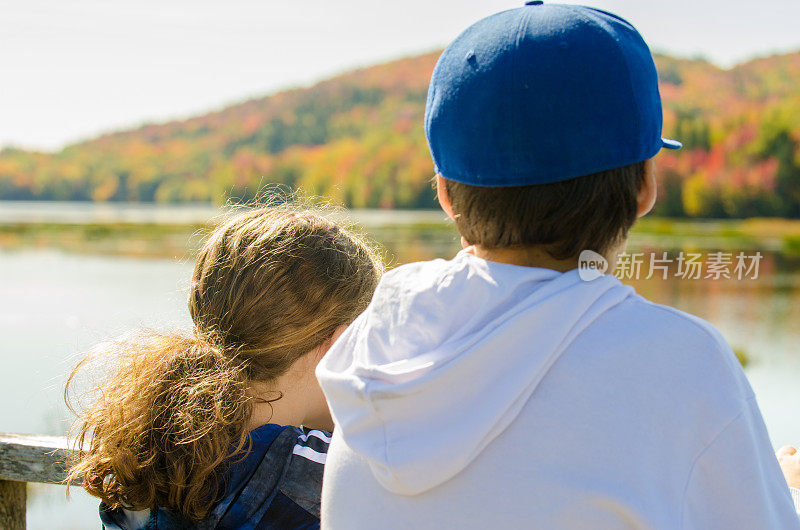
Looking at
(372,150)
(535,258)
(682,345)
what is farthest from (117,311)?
(372,150)

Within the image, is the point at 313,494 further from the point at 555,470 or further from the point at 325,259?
the point at 555,470

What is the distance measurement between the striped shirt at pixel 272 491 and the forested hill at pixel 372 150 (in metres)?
22.9

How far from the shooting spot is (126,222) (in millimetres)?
37469

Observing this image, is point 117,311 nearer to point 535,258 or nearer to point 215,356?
point 215,356

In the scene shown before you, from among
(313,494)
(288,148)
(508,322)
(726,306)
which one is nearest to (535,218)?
(508,322)

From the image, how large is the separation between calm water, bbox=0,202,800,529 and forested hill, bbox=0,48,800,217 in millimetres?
2732

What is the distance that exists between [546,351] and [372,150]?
3159 cm

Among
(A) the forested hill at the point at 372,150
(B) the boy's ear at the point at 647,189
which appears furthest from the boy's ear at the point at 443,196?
(A) the forested hill at the point at 372,150

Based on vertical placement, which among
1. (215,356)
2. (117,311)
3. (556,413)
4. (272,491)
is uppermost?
(556,413)

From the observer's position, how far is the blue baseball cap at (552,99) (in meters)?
0.85

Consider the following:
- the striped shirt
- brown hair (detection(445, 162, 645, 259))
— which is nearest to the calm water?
the striped shirt

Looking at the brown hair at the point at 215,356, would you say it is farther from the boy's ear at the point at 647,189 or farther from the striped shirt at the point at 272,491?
the boy's ear at the point at 647,189

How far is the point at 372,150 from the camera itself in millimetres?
31938

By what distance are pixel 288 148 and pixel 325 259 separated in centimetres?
3181
